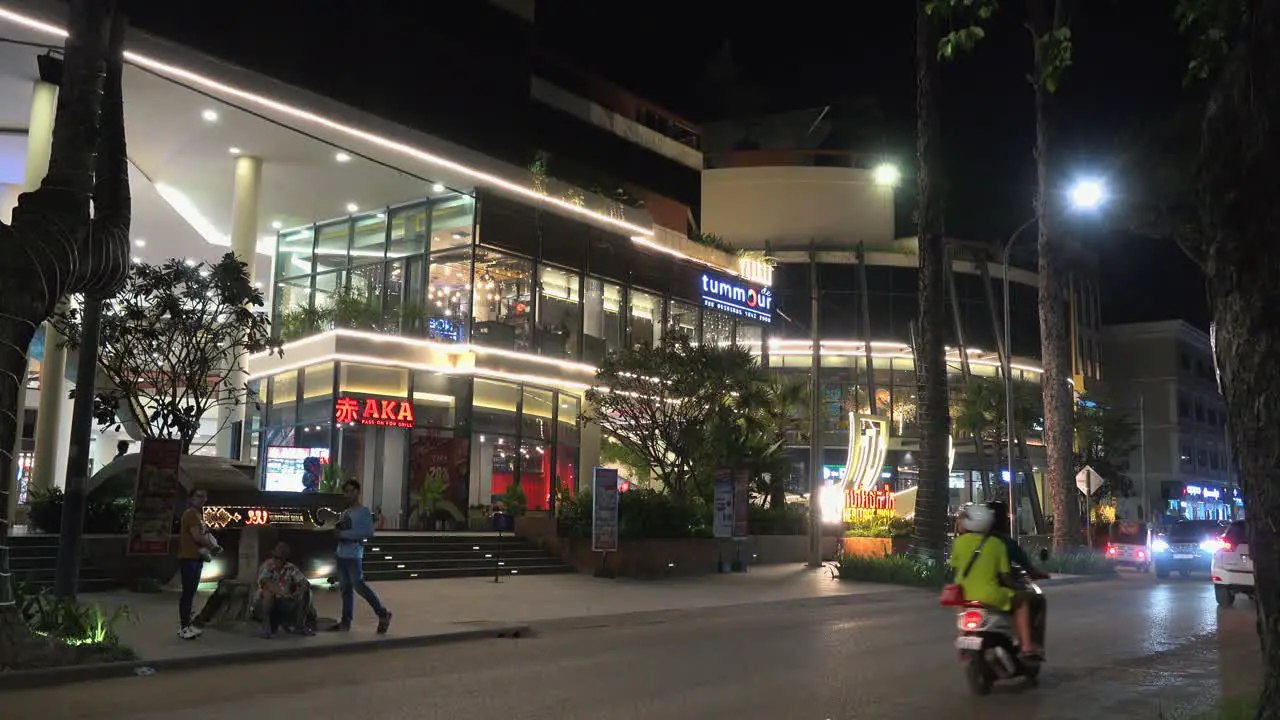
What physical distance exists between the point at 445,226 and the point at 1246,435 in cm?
2884

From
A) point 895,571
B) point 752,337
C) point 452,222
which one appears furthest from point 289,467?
point 752,337

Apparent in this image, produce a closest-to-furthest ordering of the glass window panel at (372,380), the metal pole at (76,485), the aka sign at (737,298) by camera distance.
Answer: the metal pole at (76,485) < the glass window panel at (372,380) < the aka sign at (737,298)

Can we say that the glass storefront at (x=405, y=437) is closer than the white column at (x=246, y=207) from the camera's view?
No

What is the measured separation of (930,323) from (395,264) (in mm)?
17236

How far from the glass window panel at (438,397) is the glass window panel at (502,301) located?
1524 mm

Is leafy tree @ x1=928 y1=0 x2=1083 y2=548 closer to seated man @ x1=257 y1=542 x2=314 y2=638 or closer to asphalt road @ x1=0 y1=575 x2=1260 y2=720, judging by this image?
asphalt road @ x1=0 y1=575 x2=1260 y2=720

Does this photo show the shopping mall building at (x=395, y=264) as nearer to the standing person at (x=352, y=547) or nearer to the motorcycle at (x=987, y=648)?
the standing person at (x=352, y=547)

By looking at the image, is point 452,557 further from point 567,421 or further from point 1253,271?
point 1253,271

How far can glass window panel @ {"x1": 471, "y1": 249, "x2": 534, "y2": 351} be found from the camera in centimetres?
3241

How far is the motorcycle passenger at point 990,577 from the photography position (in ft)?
31.6

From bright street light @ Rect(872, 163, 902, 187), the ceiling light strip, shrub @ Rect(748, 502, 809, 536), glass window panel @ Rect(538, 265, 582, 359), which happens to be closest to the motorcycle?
the ceiling light strip

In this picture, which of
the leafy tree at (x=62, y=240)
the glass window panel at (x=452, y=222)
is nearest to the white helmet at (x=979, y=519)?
the leafy tree at (x=62, y=240)

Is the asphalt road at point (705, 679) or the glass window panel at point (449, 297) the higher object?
the glass window panel at point (449, 297)

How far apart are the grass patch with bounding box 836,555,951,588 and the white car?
5.77 metres
